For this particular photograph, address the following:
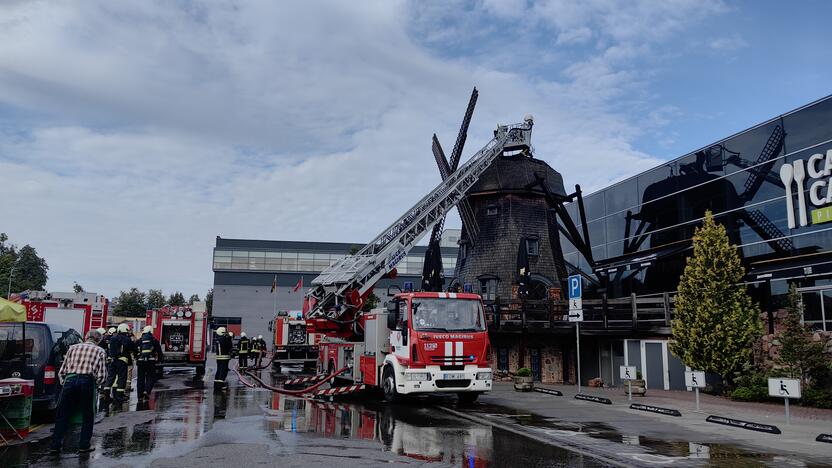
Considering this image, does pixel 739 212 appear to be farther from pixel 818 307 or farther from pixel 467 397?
pixel 467 397

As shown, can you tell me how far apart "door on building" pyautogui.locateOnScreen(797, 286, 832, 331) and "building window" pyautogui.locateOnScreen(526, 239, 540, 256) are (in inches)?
577

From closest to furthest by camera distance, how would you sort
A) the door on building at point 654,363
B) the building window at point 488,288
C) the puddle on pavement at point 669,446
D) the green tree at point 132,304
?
the puddle on pavement at point 669,446 → the door on building at point 654,363 → the building window at point 488,288 → the green tree at point 132,304

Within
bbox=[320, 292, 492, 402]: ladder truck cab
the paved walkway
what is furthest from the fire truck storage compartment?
the paved walkway

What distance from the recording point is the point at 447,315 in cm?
1522

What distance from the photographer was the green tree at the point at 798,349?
1622cm

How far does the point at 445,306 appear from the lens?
15297 millimetres

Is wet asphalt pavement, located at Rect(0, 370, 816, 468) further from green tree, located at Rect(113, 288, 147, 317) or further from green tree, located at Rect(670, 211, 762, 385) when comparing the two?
green tree, located at Rect(113, 288, 147, 317)

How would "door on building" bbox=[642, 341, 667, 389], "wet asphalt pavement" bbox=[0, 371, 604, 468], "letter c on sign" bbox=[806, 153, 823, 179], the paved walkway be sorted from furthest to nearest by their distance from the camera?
"door on building" bbox=[642, 341, 667, 389], "letter c on sign" bbox=[806, 153, 823, 179], the paved walkway, "wet asphalt pavement" bbox=[0, 371, 604, 468]

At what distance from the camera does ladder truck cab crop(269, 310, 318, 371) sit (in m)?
31.1

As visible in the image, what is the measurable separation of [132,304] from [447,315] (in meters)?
97.7

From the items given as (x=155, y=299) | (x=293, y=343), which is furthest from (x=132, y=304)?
(x=293, y=343)

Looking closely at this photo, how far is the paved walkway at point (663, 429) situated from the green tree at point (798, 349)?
98 centimetres

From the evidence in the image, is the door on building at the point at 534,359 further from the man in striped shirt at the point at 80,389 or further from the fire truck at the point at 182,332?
the man in striped shirt at the point at 80,389

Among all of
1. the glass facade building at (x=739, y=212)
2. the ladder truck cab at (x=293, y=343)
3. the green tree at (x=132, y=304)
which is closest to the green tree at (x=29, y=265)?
the green tree at (x=132, y=304)
